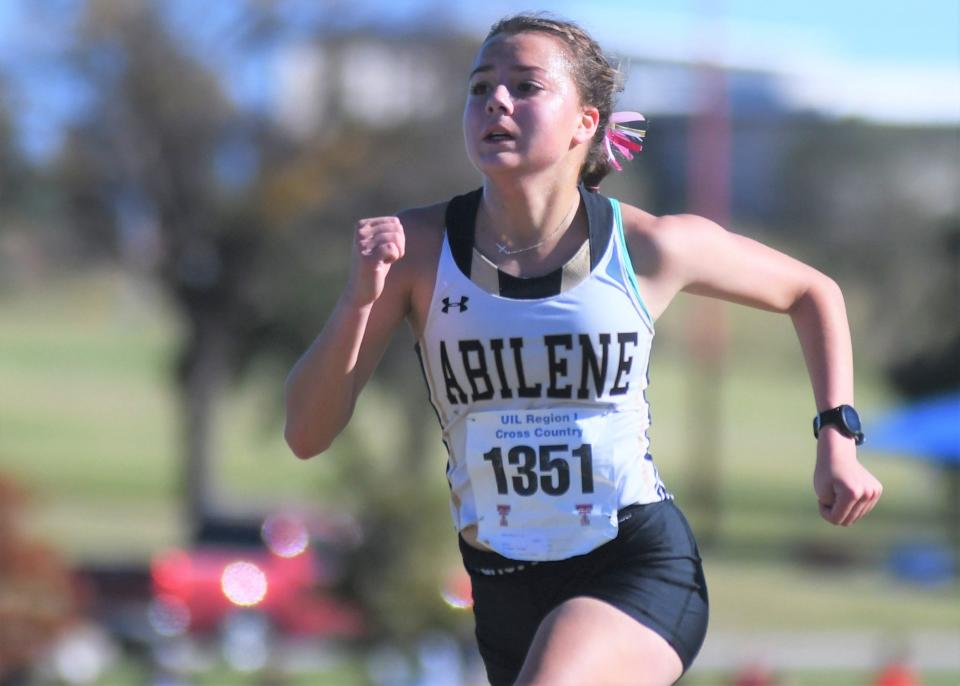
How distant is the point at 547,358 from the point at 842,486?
2.38 feet

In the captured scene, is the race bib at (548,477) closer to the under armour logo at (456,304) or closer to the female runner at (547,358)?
the female runner at (547,358)

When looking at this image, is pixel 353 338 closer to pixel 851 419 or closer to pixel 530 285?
pixel 530 285

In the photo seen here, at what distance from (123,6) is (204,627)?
12182 millimetres

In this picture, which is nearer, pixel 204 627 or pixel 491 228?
pixel 491 228

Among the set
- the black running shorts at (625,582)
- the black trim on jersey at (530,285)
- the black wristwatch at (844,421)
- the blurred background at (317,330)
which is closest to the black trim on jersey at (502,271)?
the black trim on jersey at (530,285)

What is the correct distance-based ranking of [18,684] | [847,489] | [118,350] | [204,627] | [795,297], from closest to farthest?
[847,489], [795,297], [18,684], [204,627], [118,350]

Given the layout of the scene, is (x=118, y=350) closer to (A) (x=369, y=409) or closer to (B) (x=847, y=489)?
(A) (x=369, y=409)

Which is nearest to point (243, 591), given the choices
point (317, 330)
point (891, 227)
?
point (317, 330)

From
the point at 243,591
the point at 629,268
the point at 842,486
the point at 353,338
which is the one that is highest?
the point at 629,268

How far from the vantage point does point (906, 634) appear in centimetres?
1872

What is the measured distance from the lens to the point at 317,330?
24.8 meters

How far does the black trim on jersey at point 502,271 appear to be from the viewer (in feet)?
12.2

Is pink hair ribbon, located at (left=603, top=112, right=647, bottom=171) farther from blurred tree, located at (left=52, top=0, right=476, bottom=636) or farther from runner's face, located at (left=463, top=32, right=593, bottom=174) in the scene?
blurred tree, located at (left=52, top=0, right=476, bottom=636)

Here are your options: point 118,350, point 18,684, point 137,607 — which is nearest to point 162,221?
point 137,607
